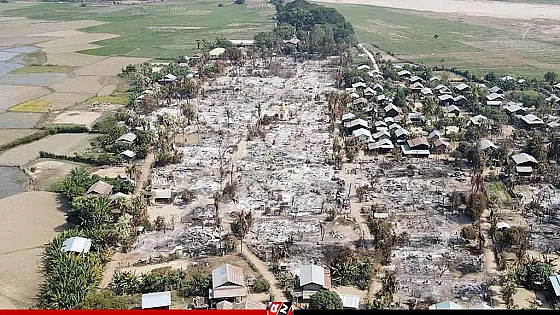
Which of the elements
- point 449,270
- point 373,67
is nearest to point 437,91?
point 373,67

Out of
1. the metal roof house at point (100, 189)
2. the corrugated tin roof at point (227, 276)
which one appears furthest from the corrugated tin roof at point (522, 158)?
the metal roof house at point (100, 189)

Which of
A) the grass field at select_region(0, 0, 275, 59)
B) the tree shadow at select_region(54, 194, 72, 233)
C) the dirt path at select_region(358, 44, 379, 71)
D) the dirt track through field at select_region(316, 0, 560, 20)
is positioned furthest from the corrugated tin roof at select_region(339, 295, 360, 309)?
the dirt track through field at select_region(316, 0, 560, 20)

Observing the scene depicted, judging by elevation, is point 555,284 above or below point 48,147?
below

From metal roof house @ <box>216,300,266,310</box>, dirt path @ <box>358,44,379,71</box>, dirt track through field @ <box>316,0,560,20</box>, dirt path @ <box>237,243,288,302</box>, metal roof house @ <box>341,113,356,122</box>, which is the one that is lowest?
dirt path @ <box>237,243,288,302</box>

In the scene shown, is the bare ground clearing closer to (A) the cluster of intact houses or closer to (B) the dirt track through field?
(A) the cluster of intact houses

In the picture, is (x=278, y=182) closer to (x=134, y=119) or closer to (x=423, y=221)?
(x=423, y=221)

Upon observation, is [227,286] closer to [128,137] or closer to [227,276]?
[227,276]

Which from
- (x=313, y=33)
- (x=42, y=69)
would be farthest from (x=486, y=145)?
(x=42, y=69)
